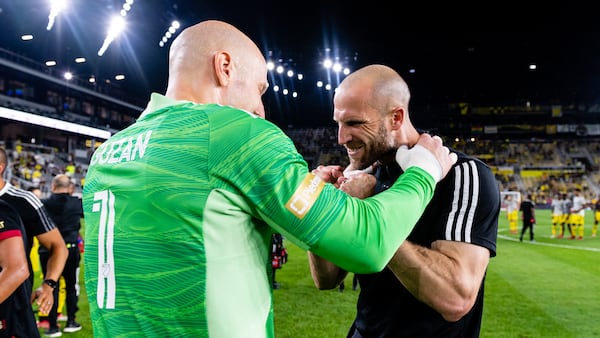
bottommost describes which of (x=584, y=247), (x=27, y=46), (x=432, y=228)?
(x=584, y=247)

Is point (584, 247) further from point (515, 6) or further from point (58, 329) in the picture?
point (58, 329)

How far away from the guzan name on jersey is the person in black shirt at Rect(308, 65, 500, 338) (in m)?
0.88

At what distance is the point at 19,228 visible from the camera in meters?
3.70

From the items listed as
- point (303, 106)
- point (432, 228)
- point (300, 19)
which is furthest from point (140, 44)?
point (432, 228)

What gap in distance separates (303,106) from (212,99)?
48467 millimetres

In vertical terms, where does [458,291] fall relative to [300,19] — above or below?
below

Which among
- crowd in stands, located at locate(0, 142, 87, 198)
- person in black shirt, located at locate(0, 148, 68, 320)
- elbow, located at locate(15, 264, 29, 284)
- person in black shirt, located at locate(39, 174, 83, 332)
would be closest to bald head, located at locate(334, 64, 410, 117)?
elbow, located at locate(15, 264, 29, 284)

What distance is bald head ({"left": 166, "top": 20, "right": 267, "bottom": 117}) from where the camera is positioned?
1636 mm

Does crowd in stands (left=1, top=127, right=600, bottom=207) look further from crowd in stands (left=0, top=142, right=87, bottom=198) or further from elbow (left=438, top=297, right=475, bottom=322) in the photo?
elbow (left=438, top=297, right=475, bottom=322)

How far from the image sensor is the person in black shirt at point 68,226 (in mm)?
7547

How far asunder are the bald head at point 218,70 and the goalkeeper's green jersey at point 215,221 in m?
0.17

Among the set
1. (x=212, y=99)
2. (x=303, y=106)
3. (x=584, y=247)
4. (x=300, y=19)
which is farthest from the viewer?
(x=303, y=106)

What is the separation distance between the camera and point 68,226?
8016mm

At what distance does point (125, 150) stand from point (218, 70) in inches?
15.8
